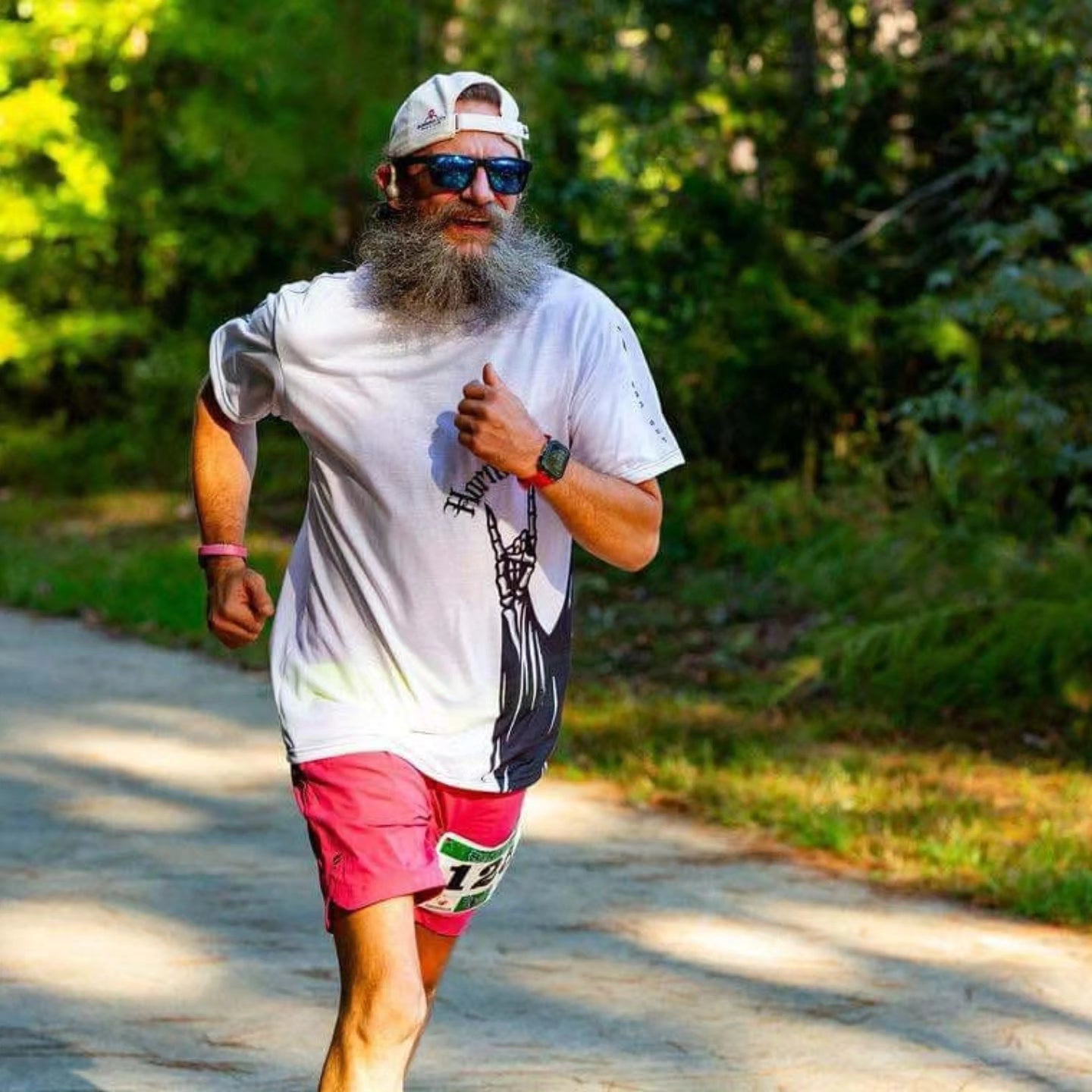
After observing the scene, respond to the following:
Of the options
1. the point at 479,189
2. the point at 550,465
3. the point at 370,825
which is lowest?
the point at 370,825

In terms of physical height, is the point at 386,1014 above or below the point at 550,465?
below

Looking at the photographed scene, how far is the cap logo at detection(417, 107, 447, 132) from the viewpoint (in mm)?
3822

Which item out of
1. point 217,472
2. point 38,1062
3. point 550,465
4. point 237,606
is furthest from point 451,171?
point 38,1062

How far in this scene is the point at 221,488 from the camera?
13.3ft

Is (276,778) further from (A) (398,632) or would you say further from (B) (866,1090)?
(A) (398,632)

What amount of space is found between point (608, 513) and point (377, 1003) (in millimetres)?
877

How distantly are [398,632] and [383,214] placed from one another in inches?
31.0

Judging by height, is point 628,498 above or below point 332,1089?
above

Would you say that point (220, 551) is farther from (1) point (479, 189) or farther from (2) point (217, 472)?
(1) point (479, 189)

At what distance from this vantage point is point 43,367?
61.1 feet

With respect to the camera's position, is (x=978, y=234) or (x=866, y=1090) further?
(x=978, y=234)

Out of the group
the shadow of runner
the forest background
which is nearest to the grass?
the forest background

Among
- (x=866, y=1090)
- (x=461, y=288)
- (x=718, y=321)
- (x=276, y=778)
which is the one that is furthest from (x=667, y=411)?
(x=461, y=288)

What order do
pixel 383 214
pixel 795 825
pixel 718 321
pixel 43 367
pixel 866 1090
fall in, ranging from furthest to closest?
pixel 43 367
pixel 718 321
pixel 795 825
pixel 866 1090
pixel 383 214
